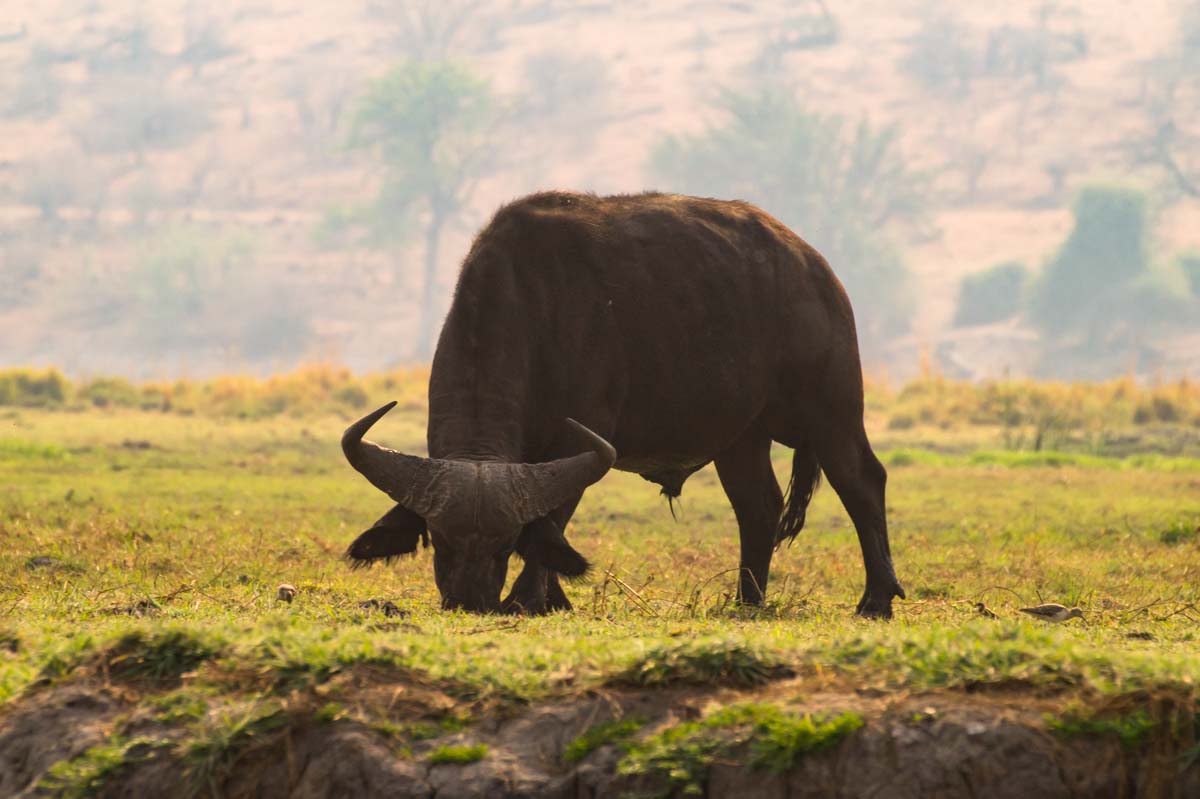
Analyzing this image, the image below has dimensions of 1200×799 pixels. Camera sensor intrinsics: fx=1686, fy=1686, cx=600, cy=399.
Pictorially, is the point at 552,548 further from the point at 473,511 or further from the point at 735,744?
the point at 735,744

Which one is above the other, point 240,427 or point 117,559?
point 117,559

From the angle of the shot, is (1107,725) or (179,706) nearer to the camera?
(1107,725)

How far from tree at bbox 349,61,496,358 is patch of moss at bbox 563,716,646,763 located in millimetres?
74960

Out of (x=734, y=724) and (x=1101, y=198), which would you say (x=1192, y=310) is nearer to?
(x=1101, y=198)

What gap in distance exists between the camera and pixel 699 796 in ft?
18.6

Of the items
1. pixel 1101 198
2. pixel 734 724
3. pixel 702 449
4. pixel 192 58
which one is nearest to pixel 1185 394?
pixel 702 449

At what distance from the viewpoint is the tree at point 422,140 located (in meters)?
81.5

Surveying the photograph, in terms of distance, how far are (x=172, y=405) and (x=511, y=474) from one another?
2148cm

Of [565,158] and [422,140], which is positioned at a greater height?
[422,140]

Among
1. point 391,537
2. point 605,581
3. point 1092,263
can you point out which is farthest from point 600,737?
point 1092,263

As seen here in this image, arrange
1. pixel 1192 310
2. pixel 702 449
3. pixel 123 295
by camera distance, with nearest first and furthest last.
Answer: pixel 702 449 < pixel 1192 310 < pixel 123 295

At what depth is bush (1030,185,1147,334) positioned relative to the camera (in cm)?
7612

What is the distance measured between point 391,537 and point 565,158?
89.3 meters

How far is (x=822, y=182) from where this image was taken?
265ft
